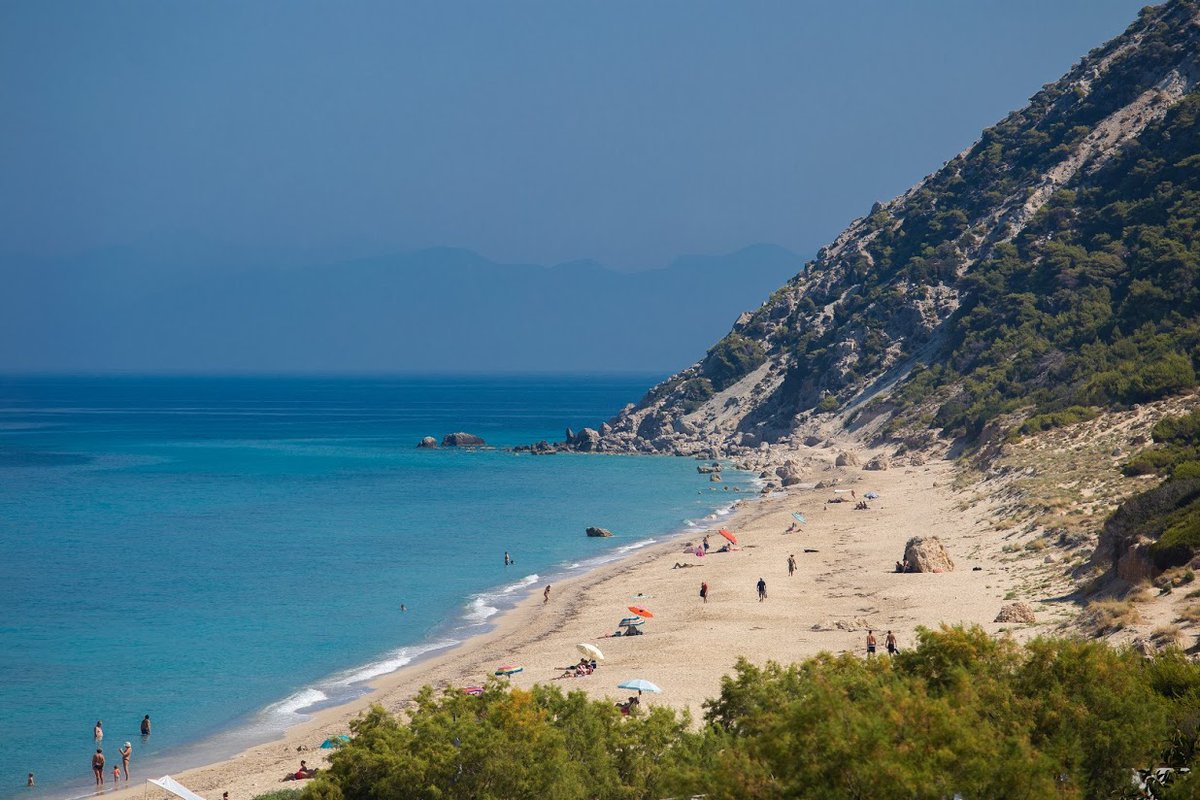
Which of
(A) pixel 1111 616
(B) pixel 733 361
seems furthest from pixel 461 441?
(A) pixel 1111 616

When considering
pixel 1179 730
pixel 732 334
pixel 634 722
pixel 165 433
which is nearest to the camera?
pixel 1179 730

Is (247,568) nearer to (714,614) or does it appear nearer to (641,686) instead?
(714,614)

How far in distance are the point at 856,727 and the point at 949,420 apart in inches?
2729

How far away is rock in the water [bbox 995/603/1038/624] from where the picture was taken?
1117 inches

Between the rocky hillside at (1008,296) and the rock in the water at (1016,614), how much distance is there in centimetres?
2834

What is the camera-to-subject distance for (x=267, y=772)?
25562 millimetres

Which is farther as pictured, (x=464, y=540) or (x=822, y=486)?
(x=822, y=486)

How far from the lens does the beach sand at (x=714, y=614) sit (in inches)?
1145

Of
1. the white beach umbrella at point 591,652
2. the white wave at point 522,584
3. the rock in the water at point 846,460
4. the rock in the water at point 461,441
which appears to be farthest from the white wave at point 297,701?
the rock in the water at point 461,441

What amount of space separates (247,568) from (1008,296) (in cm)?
6438

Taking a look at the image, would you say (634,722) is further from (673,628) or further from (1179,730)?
(673,628)

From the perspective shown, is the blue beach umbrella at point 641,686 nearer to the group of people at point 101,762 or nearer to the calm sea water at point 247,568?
the calm sea water at point 247,568

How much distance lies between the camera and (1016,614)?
28.5 meters

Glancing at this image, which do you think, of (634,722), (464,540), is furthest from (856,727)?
(464,540)
